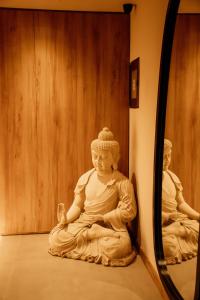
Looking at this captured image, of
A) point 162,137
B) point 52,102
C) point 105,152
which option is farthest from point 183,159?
point 52,102

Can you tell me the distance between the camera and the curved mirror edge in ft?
7.11

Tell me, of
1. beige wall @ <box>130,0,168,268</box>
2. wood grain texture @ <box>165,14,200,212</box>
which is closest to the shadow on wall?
beige wall @ <box>130,0,168,268</box>

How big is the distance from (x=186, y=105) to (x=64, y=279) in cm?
159

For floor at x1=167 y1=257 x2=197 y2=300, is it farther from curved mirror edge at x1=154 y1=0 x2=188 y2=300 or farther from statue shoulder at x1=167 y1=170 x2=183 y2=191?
statue shoulder at x1=167 y1=170 x2=183 y2=191

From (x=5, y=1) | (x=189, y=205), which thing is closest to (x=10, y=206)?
(x=5, y=1)

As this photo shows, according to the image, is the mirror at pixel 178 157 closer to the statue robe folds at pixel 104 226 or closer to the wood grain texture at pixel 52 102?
the statue robe folds at pixel 104 226

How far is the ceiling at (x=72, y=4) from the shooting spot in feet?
10.9

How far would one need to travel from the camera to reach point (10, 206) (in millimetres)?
3617

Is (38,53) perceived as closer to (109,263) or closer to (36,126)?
(36,126)

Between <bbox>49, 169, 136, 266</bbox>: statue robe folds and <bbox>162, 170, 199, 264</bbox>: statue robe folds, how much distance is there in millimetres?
649

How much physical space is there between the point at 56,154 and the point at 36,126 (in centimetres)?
32

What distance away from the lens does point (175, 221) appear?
2.26 metres

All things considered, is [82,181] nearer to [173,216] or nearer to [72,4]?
[173,216]

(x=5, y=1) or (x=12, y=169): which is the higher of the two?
(x=5, y=1)
